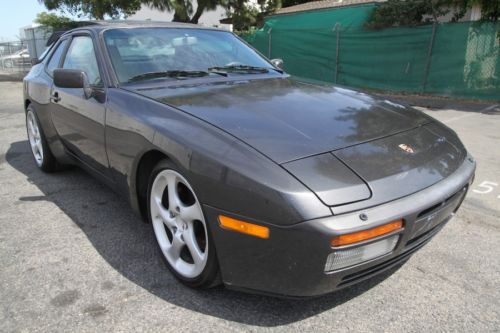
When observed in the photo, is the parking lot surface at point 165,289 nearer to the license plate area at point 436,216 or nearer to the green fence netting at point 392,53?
the license plate area at point 436,216

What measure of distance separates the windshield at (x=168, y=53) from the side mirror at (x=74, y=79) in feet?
0.84

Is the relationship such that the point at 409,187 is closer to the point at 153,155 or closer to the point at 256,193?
the point at 256,193

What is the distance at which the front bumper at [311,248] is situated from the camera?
173cm

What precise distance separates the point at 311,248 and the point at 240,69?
2.09 meters

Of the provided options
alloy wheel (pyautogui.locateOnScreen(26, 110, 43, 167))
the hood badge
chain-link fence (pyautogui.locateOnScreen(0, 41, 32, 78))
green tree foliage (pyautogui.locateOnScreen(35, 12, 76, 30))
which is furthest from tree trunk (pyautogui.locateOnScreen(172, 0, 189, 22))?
the hood badge

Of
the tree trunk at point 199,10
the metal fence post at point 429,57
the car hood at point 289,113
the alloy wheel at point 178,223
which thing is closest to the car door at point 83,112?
the car hood at point 289,113

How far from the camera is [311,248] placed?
1.73 m

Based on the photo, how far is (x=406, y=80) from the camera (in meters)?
10.4

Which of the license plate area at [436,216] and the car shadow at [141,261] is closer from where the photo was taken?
the license plate area at [436,216]

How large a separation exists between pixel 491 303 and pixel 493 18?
8899 millimetres

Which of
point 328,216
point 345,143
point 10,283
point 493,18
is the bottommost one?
point 10,283

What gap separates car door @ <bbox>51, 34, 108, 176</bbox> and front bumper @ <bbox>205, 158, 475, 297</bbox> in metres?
1.41

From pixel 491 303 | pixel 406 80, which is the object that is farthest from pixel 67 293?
pixel 406 80

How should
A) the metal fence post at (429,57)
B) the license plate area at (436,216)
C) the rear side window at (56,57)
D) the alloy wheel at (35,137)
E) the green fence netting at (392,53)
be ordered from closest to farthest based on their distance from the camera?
1. the license plate area at (436,216)
2. the rear side window at (56,57)
3. the alloy wheel at (35,137)
4. the green fence netting at (392,53)
5. the metal fence post at (429,57)
